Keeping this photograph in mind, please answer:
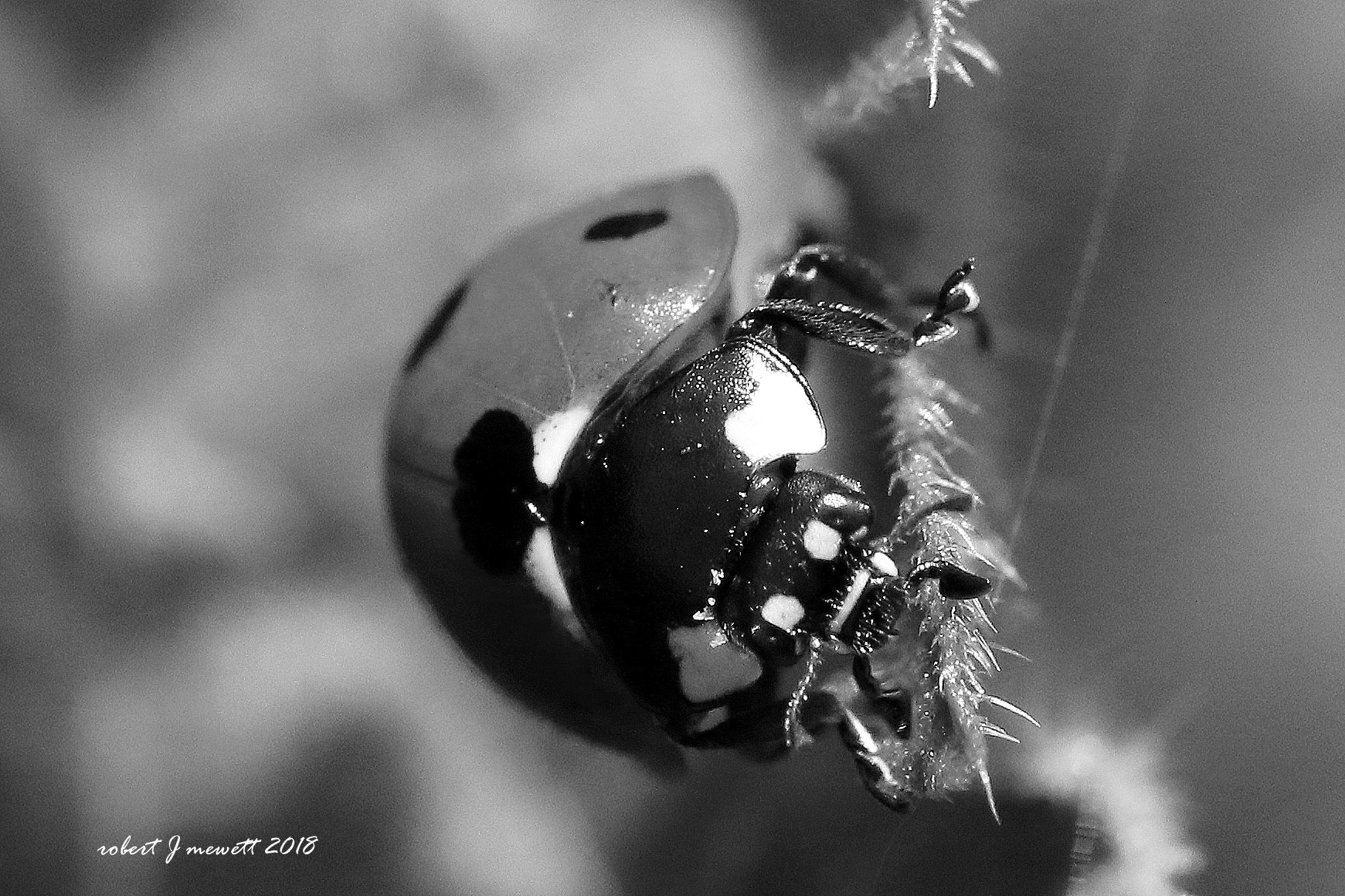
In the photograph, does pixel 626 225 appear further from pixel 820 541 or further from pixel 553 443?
pixel 820 541

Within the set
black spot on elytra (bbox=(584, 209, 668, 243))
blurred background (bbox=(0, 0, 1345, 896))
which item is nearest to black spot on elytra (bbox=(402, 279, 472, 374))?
black spot on elytra (bbox=(584, 209, 668, 243))

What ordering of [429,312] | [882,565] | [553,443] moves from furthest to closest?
[429,312]
[553,443]
[882,565]

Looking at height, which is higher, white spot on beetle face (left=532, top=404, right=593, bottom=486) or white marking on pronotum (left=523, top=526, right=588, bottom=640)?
white spot on beetle face (left=532, top=404, right=593, bottom=486)

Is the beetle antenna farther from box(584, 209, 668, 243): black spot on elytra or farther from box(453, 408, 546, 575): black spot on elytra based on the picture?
box(584, 209, 668, 243): black spot on elytra

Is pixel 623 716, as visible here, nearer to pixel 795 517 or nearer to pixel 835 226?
pixel 795 517

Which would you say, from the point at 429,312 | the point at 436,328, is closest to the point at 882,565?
the point at 436,328

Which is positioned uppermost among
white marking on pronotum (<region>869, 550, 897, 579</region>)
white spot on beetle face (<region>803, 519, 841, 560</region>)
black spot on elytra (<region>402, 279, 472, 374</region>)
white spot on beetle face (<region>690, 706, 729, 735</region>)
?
black spot on elytra (<region>402, 279, 472, 374</region>)
